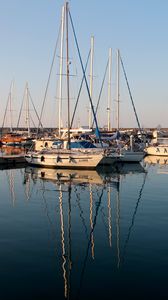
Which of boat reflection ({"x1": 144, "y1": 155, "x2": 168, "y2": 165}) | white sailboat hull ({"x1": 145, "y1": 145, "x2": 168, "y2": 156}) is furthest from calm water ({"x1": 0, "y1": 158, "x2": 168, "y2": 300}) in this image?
white sailboat hull ({"x1": 145, "y1": 145, "x2": 168, "y2": 156})

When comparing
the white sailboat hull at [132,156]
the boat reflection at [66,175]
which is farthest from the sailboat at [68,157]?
the white sailboat hull at [132,156]

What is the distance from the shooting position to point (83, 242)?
455 inches

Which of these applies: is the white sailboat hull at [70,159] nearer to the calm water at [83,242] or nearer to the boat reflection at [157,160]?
the calm water at [83,242]

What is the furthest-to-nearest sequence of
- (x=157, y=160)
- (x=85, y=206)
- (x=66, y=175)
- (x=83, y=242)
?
(x=157, y=160), (x=66, y=175), (x=85, y=206), (x=83, y=242)

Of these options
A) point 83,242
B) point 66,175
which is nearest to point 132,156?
point 66,175

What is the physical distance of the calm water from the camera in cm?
828

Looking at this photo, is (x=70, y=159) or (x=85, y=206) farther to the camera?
(x=70, y=159)

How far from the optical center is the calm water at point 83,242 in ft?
27.2

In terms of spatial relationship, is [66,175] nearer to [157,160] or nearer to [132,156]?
[132,156]

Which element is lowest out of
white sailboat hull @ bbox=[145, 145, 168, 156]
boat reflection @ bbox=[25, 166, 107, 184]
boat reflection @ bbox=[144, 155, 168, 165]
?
boat reflection @ bbox=[144, 155, 168, 165]

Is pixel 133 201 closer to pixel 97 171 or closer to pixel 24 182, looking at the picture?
pixel 24 182

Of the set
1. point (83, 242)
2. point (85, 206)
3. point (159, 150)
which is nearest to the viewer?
point (83, 242)

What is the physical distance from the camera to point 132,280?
8625mm

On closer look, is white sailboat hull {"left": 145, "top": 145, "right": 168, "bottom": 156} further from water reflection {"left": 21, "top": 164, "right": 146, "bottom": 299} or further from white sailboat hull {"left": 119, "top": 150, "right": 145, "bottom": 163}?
water reflection {"left": 21, "top": 164, "right": 146, "bottom": 299}
